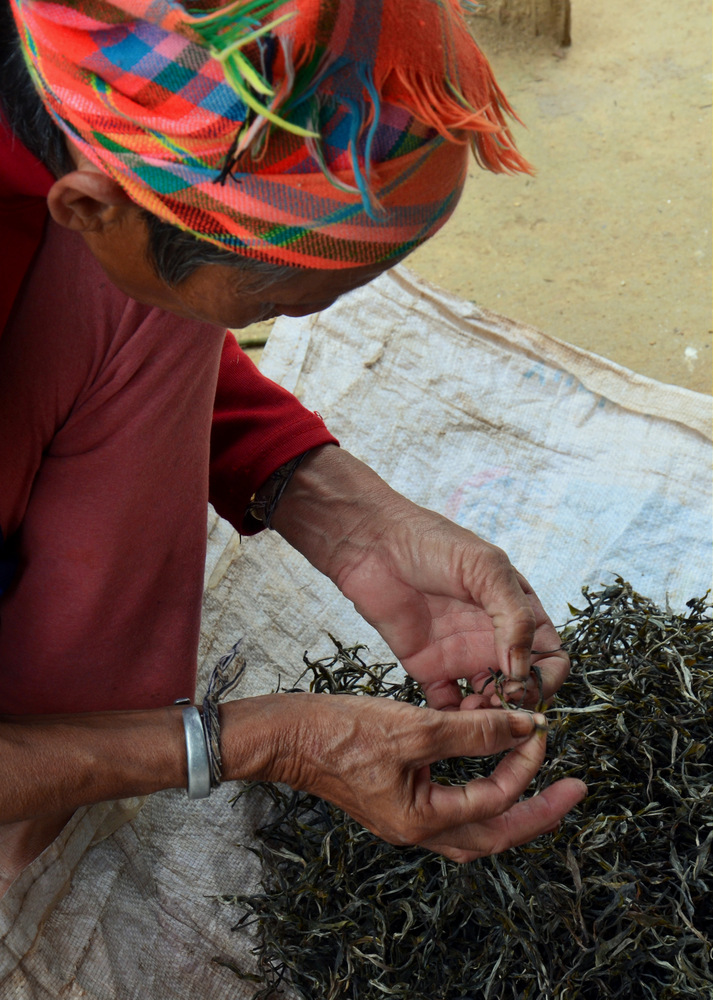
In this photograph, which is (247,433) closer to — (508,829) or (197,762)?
(197,762)

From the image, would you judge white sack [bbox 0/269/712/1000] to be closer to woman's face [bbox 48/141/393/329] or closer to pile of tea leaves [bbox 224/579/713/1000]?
pile of tea leaves [bbox 224/579/713/1000]

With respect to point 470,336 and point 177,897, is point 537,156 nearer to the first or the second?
point 470,336

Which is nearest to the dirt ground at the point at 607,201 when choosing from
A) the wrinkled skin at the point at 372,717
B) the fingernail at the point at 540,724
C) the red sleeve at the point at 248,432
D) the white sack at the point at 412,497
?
the white sack at the point at 412,497

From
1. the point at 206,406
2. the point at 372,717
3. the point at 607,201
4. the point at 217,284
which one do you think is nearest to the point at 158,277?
the point at 217,284

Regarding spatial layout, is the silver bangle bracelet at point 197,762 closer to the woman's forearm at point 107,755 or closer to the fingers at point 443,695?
the woman's forearm at point 107,755

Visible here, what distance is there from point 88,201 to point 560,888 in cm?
111

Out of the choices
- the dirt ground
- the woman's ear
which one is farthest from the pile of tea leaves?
the dirt ground

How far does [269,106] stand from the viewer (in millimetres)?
825

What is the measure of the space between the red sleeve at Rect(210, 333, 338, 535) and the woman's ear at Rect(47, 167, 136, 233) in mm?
655

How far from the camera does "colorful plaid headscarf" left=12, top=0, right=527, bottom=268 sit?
83 centimetres

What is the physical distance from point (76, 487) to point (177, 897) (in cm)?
78

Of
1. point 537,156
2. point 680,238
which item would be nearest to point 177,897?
point 680,238

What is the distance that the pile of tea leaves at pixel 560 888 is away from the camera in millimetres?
1336

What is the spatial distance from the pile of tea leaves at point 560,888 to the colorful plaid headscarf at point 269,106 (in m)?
0.84
